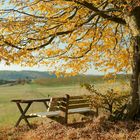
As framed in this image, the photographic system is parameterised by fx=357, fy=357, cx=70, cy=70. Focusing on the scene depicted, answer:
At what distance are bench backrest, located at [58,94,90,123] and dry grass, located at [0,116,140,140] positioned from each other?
58 centimetres

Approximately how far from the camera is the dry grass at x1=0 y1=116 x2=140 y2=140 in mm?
10200

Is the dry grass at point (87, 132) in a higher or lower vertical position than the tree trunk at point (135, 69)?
lower

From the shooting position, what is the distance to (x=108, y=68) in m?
15.9

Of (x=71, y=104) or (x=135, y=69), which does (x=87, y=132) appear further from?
(x=135, y=69)

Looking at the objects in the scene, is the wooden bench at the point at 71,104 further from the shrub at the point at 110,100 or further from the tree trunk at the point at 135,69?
the tree trunk at the point at 135,69

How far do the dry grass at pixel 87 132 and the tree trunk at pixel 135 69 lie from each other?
55cm

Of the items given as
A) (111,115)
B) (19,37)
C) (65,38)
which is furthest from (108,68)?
(19,37)

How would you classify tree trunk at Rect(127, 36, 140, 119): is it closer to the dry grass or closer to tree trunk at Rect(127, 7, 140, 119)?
tree trunk at Rect(127, 7, 140, 119)

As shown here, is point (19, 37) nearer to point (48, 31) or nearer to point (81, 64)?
point (48, 31)

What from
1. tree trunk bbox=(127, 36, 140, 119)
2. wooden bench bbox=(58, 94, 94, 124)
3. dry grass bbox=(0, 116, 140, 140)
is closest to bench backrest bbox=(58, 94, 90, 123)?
wooden bench bbox=(58, 94, 94, 124)

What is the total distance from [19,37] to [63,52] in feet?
8.65

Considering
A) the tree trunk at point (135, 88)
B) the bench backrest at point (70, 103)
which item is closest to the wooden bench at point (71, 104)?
the bench backrest at point (70, 103)

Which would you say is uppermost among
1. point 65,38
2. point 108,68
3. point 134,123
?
point 65,38

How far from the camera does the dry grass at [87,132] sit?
10.2 m
